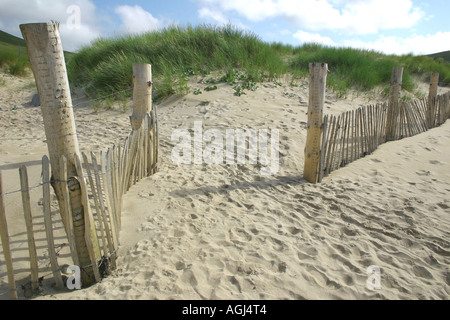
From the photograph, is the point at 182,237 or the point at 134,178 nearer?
the point at 182,237

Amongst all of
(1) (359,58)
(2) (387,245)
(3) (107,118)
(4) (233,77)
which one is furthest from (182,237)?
(1) (359,58)

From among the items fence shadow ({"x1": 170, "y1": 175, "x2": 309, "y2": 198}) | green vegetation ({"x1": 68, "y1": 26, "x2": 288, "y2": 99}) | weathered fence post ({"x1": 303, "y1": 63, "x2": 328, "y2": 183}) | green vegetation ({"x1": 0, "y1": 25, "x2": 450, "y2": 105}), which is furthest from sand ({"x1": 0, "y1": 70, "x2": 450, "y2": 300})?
green vegetation ({"x1": 68, "y1": 26, "x2": 288, "y2": 99})

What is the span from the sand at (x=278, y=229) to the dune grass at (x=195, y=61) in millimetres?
3664

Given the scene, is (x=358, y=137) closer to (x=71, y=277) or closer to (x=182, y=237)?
(x=182, y=237)

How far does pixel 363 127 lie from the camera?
17.2 ft

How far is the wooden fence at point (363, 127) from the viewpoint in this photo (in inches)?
166

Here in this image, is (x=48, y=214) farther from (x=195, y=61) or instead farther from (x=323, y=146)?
(x=195, y=61)

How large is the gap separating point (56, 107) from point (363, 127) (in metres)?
4.64

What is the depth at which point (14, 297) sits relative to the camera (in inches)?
83.2

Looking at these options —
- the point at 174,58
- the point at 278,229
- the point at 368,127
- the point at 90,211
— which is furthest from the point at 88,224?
the point at 174,58

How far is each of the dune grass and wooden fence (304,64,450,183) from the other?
7.88 feet

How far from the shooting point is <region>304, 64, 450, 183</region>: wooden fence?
4.21m

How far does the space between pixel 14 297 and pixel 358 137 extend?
16.0 feet

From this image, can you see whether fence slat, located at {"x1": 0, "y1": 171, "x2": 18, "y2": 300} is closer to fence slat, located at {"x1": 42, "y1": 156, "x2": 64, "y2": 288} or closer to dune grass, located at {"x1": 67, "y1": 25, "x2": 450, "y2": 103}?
fence slat, located at {"x1": 42, "y1": 156, "x2": 64, "y2": 288}
